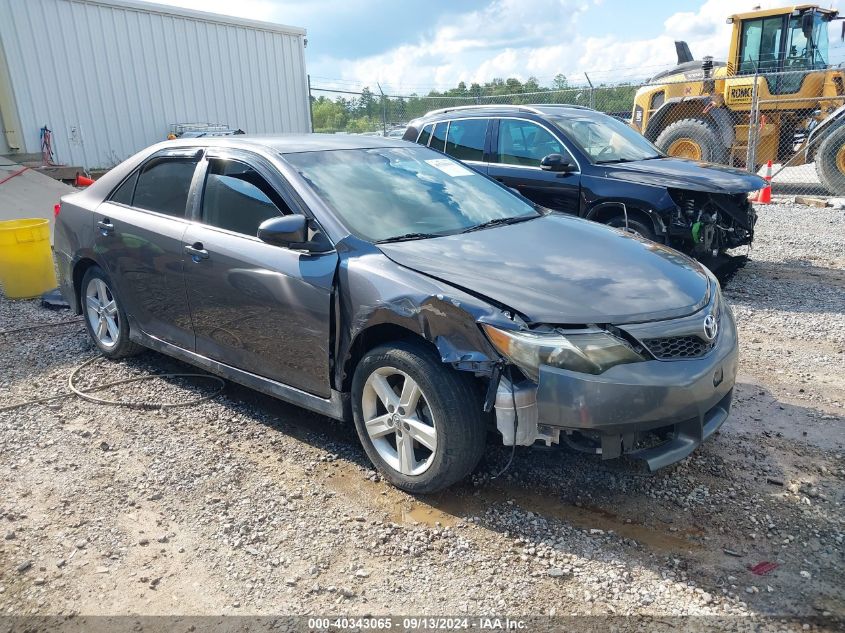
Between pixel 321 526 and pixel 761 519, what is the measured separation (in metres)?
1.96

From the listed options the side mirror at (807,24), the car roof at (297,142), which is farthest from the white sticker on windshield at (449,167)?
the side mirror at (807,24)

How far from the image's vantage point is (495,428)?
2939mm

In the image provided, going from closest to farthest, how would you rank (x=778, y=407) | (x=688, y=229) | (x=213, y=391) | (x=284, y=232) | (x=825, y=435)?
(x=284, y=232) < (x=825, y=435) < (x=778, y=407) < (x=213, y=391) < (x=688, y=229)

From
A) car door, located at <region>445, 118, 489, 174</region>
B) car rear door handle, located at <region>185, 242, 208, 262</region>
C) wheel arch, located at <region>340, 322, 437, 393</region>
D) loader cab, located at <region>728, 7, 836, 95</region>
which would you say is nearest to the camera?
wheel arch, located at <region>340, 322, 437, 393</region>

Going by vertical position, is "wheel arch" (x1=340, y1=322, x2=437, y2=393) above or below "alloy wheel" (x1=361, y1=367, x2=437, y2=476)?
above

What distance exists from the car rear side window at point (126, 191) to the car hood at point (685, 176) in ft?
14.3

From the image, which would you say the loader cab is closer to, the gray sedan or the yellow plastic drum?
the gray sedan

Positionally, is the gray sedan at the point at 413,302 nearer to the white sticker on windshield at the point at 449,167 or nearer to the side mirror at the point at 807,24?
the white sticker on windshield at the point at 449,167

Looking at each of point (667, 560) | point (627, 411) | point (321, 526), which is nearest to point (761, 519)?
point (667, 560)

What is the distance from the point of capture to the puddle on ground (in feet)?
9.36

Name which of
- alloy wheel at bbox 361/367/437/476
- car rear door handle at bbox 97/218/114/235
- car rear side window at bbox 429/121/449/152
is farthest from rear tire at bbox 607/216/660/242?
car rear door handle at bbox 97/218/114/235

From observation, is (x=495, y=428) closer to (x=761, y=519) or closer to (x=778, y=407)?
(x=761, y=519)

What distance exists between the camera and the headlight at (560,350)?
8.78ft

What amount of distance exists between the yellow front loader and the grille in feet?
34.7
